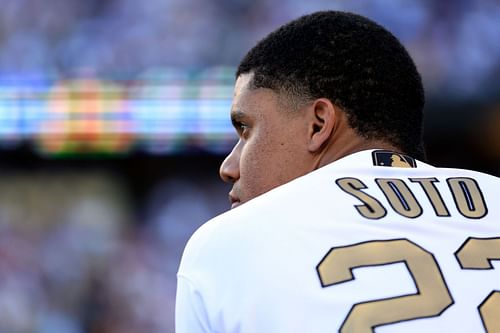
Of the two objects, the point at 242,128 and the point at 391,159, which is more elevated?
the point at 242,128

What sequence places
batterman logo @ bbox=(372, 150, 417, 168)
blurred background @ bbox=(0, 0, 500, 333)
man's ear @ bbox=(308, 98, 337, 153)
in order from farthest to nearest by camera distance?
blurred background @ bbox=(0, 0, 500, 333) < man's ear @ bbox=(308, 98, 337, 153) < batterman logo @ bbox=(372, 150, 417, 168)

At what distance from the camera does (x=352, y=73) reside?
2.04 m

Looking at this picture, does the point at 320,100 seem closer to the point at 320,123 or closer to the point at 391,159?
the point at 320,123

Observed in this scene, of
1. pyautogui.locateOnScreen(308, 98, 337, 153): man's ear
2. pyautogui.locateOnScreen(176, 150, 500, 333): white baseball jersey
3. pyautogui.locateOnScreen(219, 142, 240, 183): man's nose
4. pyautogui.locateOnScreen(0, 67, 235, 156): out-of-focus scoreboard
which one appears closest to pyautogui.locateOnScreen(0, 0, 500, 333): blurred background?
pyautogui.locateOnScreen(0, 67, 235, 156): out-of-focus scoreboard

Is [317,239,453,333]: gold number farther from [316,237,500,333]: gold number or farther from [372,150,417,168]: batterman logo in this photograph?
[372,150,417,168]: batterman logo

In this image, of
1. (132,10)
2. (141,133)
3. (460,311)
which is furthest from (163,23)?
(460,311)

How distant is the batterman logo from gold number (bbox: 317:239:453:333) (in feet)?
0.90

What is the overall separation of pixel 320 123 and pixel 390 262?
1.60ft

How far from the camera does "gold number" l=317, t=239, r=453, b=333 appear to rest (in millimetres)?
1548

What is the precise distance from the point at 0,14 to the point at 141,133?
199cm

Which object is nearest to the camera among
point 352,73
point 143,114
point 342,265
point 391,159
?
point 342,265

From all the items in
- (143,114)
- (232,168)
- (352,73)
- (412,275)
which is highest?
(143,114)

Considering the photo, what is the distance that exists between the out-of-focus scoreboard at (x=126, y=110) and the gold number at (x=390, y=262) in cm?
690

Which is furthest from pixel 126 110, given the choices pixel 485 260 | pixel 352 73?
pixel 485 260
